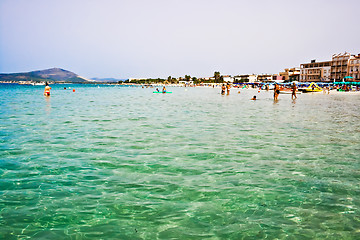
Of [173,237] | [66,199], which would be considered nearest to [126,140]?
[66,199]

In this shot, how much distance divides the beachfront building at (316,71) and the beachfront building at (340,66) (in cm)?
268

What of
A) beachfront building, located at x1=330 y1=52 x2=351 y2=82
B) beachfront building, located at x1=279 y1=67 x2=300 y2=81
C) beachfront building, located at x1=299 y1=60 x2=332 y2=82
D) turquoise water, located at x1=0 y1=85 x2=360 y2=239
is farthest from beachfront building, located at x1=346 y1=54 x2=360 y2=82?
turquoise water, located at x1=0 y1=85 x2=360 y2=239

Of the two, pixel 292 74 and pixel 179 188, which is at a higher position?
pixel 292 74

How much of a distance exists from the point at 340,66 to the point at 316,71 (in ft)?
43.0

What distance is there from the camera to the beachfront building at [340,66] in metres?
115

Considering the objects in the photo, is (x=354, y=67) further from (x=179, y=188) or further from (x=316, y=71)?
(x=179, y=188)

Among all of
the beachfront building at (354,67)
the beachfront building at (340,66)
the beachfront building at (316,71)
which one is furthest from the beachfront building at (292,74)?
the beachfront building at (354,67)

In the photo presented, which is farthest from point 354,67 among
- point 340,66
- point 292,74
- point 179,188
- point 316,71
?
point 179,188

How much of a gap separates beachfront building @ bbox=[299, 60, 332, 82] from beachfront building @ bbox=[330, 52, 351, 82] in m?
2.68

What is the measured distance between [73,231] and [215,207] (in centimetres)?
268

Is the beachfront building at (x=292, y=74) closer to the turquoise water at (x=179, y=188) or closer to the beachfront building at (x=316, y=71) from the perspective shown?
the beachfront building at (x=316, y=71)

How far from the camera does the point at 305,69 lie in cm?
13775

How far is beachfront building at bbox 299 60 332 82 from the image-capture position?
125 m

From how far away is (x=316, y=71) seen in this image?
13012 cm
